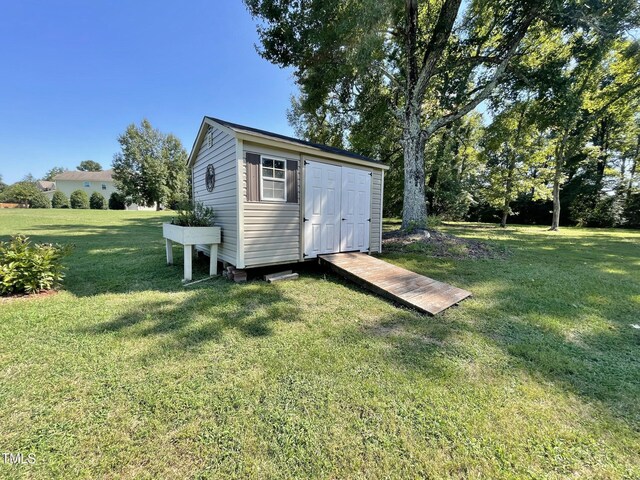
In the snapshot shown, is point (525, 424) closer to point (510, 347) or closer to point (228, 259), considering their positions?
point (510, 347)

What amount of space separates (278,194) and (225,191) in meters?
1.09

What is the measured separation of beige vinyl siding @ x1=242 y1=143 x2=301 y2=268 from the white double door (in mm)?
298

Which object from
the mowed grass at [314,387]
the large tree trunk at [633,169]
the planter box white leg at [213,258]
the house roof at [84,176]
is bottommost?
the mowed grass at [314,387]

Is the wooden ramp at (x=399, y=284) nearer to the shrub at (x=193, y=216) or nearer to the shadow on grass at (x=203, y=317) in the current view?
the shadow on grass at (x=203, y=317)

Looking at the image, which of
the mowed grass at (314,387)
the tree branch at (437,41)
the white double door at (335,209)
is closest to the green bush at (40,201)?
the mowed grass at (314,387)

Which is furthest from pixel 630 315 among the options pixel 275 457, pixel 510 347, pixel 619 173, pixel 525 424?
pixel 619 173

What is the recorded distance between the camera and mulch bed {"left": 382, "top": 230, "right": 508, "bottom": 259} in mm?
7461

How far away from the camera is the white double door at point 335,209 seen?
5609mm

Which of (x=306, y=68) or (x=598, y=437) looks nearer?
(x=598, y=437)

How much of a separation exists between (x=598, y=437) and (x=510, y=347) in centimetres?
117

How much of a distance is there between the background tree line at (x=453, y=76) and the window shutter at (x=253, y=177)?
4.98 m

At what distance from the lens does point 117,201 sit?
31.4 m

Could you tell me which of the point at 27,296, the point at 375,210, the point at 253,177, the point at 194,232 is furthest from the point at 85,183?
Answer: the point at 375,210

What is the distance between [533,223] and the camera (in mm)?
23500
